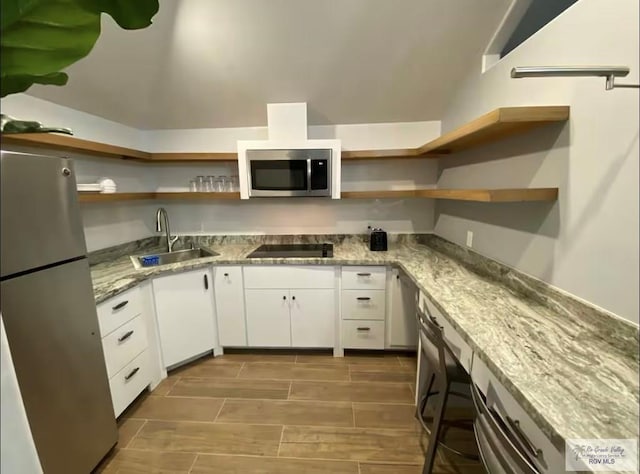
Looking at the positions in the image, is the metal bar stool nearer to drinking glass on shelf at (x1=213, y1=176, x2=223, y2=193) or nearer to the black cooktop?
the black cooktop

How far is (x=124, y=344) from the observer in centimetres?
179

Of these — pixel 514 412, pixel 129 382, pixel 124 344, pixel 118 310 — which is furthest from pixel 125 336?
pixel 514 412

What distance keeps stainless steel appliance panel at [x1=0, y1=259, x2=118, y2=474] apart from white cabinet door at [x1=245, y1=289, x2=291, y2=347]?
1073 millimetres

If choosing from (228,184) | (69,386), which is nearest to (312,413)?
(69,386)

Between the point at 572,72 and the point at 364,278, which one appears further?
the point at 364,278

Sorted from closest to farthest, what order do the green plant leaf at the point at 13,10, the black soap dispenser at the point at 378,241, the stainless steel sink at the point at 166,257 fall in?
1. the green plant leaf at the point at 13,10
2. the stainless steel sink at the point at 166,257
3. the black soap dispenser at the point at 378,241

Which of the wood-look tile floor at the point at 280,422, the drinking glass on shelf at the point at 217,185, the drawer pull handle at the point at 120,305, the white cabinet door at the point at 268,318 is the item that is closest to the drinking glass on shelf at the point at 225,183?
the drinking glass on shelf at the point at 217,185

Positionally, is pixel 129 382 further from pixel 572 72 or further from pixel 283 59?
pixel 572 72

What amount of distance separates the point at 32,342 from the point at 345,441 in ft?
5.20

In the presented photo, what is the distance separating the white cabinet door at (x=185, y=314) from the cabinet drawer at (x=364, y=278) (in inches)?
44.9

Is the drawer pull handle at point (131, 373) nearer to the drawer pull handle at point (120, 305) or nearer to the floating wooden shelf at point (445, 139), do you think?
the drawer pull handle at point (120, 305)

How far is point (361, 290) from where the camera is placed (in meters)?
2.33

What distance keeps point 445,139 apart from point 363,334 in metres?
1.63

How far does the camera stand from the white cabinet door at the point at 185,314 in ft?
7.07
